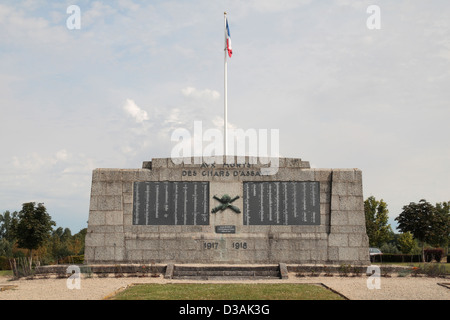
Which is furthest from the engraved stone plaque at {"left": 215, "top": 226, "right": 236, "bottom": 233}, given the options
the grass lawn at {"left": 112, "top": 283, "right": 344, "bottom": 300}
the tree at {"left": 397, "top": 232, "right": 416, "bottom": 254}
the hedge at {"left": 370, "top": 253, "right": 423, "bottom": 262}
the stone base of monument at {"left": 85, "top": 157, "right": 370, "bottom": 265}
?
the tree at {"left": 397, "top": 232, "right": 416, "bottom": 254}

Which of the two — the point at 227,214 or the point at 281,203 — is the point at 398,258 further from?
the point at 227,214

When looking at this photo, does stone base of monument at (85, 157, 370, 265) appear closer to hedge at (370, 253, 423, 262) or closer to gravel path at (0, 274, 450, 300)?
gravel path at (0, 274, 450, 300)

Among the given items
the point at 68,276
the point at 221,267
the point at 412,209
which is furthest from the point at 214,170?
the point at 412,209

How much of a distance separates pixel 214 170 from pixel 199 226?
2.70m

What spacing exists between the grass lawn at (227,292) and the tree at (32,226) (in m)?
14.4

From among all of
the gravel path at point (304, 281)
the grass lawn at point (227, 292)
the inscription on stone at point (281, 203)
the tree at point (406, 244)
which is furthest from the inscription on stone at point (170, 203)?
the tree at point (406, 244)

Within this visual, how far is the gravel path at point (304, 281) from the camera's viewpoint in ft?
43.6

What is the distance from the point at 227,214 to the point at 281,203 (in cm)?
255

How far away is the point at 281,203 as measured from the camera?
21484mm

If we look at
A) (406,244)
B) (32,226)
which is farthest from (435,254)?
(32,226)

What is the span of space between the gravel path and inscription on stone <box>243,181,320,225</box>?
313cm

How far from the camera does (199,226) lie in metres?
21.3

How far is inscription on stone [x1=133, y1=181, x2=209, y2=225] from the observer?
2141 cm
